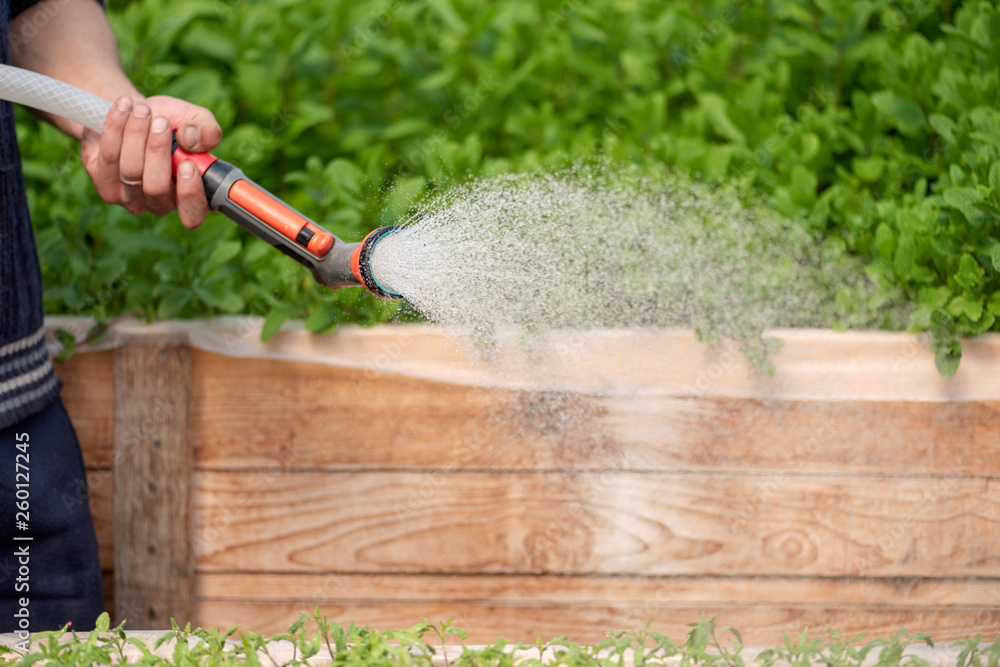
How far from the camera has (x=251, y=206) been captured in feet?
3.72

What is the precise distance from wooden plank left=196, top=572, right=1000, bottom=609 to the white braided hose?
879mm

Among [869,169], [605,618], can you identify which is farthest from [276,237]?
[869,169]

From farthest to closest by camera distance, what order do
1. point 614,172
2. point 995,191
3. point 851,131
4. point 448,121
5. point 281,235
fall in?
point 448,121
point 851,131
point 614,172
point 995,191
point 281,235

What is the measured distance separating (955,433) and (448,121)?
1.41 metres

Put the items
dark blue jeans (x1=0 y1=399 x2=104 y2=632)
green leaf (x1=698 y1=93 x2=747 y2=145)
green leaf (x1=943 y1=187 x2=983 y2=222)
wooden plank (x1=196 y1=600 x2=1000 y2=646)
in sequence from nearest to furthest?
dark blue jeans (x1=0 y1=399 x2=104 y2=632) < green leaf (x1=943 y1=187 x2=983 y2=222) < wooden plank (x1=196 y1=600 x2=1000 y2=646) < green leaf (x1=698 y1=93 x2=747 y2=145)

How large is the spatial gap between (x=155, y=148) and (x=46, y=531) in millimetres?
645

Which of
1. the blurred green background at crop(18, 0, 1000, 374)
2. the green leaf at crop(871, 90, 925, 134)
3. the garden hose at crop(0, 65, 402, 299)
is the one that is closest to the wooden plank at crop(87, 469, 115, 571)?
the blurred green background at crop(18, 0, 1000, 374)

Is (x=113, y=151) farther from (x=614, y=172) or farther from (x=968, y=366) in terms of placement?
(x=968, y=366)

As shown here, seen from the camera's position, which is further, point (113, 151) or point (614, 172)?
point (614, 172)

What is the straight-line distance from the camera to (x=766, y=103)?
6.10ft

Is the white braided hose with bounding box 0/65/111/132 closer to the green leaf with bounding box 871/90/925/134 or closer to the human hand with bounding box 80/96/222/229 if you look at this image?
the human hand with bounding box 80/96/222/229

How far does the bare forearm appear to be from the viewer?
1281 millimetres

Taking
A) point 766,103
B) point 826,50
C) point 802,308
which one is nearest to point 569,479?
point 802,308

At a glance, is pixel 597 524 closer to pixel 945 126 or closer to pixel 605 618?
pixel 605 618
